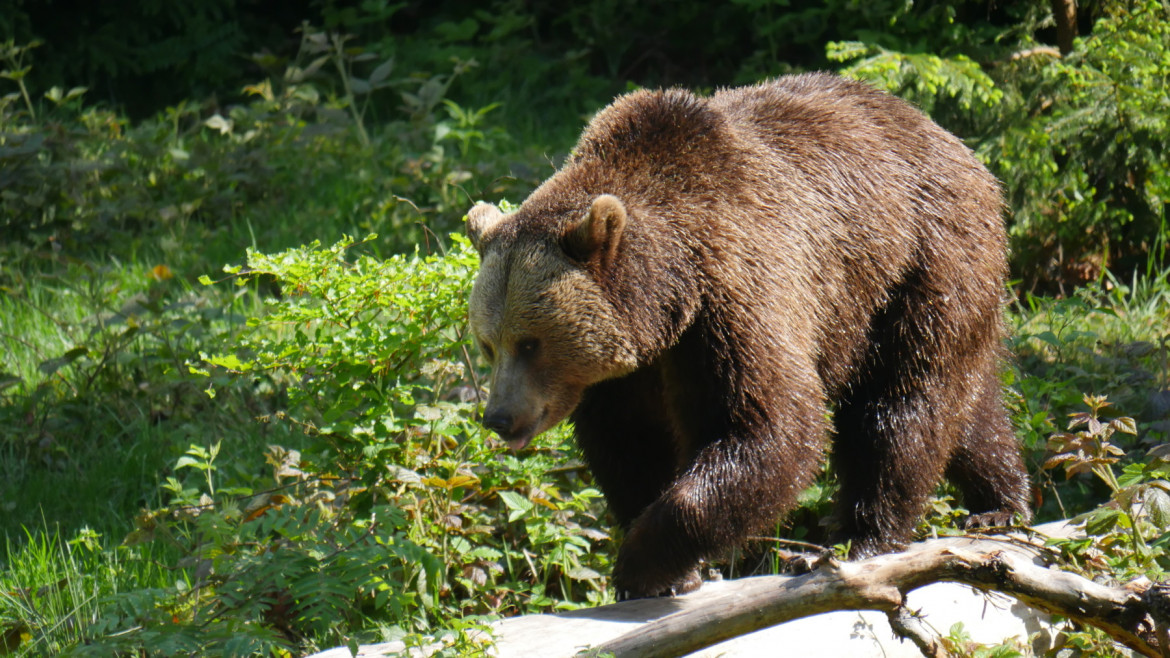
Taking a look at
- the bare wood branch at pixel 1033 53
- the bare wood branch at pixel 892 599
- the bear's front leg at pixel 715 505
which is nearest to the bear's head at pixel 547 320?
the bear's front leg at pixel 715 505

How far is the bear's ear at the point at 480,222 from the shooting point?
442 centimetres

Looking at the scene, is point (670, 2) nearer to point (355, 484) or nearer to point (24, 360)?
point (24, 360)

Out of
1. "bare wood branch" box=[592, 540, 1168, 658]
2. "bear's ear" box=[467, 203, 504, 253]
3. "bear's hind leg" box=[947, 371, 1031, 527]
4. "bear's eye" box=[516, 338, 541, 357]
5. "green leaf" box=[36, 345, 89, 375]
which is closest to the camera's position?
"bare wood branch" box=[592, 540, 1168, 658]

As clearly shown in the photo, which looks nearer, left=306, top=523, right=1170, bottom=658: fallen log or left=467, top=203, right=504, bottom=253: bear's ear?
left=306, top=523, right=1170, bottom=658: fallen log

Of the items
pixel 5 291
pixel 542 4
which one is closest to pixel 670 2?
pixel 542 4

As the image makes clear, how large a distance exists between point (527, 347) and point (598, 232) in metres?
0.49

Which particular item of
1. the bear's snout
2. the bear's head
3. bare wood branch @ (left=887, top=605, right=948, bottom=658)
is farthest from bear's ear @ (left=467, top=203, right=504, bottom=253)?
bare wood branch @ (left=887, top=605, right=948, bottom=658)

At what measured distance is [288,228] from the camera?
27.3 ft

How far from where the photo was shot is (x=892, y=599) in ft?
11.6

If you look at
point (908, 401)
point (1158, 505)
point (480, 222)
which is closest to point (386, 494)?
point (480, 222)

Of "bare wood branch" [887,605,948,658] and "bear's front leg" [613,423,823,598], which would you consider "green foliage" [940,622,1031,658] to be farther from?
"bear's front leg" [613,423,823,598]

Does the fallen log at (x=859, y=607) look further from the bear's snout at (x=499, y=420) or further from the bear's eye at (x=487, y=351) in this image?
the bear's eye at (x=487, y=351)

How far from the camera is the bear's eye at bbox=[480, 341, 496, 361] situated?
425 centimetres

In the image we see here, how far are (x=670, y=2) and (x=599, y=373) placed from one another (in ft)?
24.0
